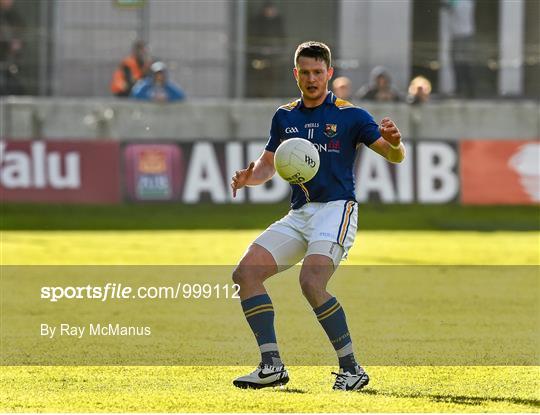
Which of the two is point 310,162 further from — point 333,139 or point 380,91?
point 380,91

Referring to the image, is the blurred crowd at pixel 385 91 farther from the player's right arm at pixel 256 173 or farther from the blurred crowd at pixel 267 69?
the player's right arm at pixel 256 173

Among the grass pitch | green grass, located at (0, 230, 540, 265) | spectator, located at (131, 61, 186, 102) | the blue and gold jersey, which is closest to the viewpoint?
the grass pitch

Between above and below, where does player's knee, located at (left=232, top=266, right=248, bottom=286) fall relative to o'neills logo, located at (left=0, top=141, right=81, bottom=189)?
above

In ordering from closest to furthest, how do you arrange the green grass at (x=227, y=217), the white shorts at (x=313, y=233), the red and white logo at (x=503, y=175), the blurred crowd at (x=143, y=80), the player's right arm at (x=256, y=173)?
the white shorts at (x=313, y=233) → the player's right arm at (x=256, y=173) → the green grass at (x=227, y=217) → the red and white logo at (x=503, y=175) → the blurred crowd at (x=143, y=80)

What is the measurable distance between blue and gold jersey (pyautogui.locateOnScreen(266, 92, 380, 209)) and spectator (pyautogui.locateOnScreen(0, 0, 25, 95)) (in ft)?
49.8

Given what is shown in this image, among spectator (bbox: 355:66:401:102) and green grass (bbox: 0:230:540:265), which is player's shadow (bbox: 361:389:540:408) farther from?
spectator (bbox: 355:66:401:102)

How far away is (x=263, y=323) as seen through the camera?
7973 millimetres

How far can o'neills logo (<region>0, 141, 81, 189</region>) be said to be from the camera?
21.2m

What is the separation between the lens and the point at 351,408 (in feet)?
23.4

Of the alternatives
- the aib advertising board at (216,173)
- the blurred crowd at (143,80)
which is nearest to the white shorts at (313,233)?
the aib advertising board at (216,173)

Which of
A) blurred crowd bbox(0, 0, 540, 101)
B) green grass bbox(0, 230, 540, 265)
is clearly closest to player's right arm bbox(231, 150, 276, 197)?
green grass bbox(0, 230, 540, 265)

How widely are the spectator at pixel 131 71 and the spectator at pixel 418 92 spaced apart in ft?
14.5

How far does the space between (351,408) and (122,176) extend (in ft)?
48.6

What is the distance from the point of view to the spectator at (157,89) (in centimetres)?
2238
